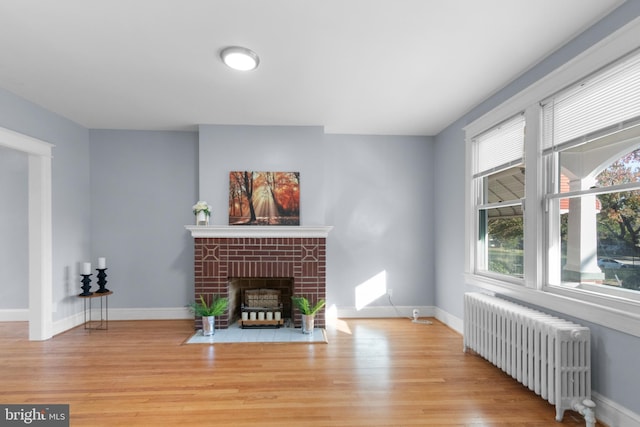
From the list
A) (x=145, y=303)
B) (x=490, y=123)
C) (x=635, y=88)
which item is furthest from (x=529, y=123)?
(x=145, y=303)

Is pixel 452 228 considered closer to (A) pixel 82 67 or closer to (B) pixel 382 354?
(B) pixel 382 354

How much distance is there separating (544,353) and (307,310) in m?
2.45

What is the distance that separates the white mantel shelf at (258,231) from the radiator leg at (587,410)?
2.81 meters

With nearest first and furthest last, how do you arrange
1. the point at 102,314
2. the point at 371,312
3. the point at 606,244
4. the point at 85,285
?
the point at 606,244 < the point at 85,285 < the point at 102,314 < the point at 371,312

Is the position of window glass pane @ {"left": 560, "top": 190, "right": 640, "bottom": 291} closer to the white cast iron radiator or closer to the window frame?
the window frame

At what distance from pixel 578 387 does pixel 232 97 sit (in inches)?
149

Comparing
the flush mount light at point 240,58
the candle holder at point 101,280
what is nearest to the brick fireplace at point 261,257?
the candle holder at point 101,280

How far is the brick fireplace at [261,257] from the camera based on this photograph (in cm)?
424

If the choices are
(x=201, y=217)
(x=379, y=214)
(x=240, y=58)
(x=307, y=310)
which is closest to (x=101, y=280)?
(x=201, y=217)

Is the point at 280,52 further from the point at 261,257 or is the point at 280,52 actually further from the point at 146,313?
the point at 146,313

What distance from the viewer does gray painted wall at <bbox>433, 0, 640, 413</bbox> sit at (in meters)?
2.02

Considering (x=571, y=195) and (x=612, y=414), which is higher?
(x=571, y=195)

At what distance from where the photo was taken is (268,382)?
2.74 metres

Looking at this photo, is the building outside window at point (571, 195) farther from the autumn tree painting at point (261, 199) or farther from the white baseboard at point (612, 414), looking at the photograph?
the autumn tree painting at point (261, 199)
